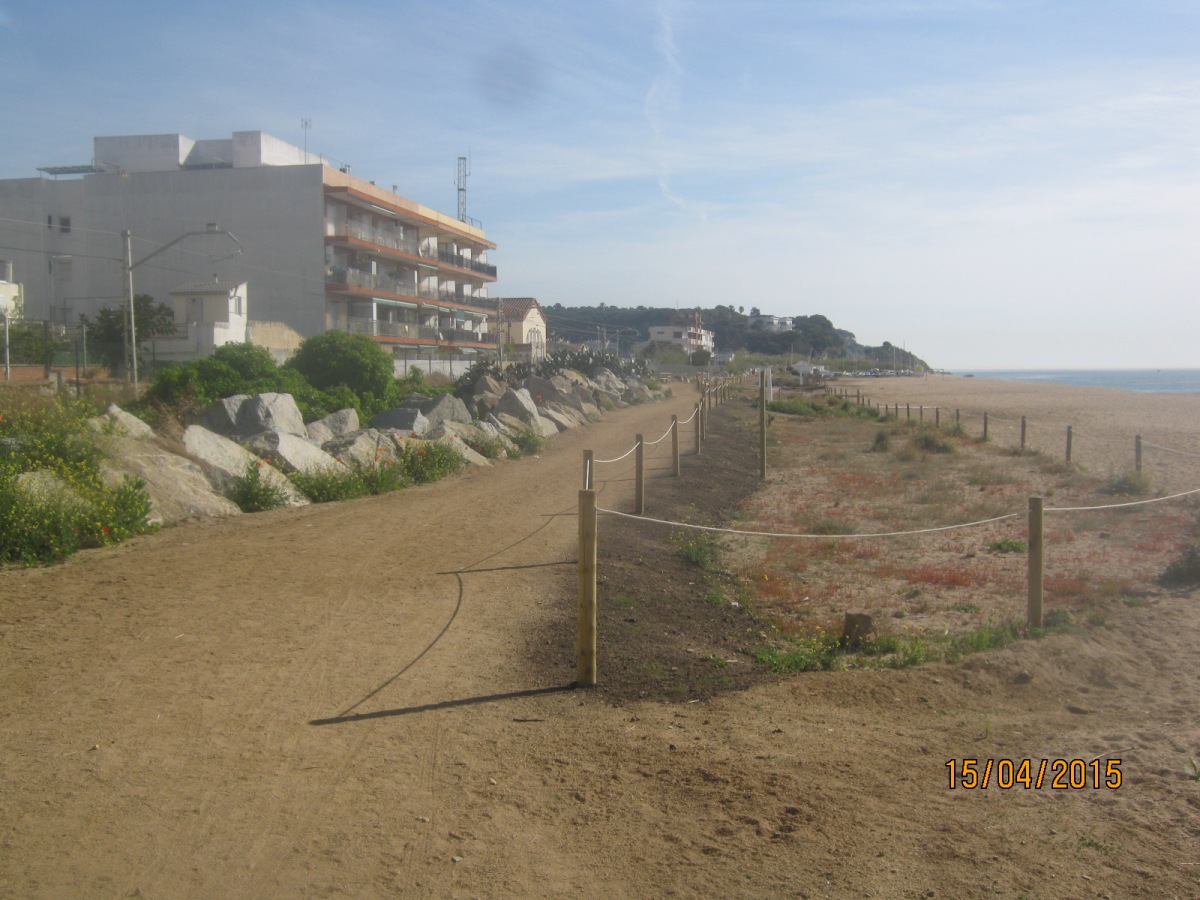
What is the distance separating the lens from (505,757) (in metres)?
5.39

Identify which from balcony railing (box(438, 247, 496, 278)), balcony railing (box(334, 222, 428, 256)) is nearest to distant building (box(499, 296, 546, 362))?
balcony railing (box(438, 247, 496, 278))

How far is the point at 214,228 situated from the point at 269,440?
31.0 metres

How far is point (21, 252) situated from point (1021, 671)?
5195 cm

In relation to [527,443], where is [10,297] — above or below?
above

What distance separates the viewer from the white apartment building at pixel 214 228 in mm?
Result: 44469

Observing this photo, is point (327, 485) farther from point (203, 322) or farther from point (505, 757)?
point (203, 322)

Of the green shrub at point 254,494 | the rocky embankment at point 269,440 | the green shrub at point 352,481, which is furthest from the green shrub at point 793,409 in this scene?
the green shrub at point 254,494

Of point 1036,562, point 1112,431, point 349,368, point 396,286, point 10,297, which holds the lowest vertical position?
point 1112,431

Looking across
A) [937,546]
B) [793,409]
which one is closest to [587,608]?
[937,546]

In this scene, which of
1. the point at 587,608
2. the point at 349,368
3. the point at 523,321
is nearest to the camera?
the point at 587,608

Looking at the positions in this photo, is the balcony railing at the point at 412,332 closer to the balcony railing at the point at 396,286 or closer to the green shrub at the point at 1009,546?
the balcony railing at the point at 396,286

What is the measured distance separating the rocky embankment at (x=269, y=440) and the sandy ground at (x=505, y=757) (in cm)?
315

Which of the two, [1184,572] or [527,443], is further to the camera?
[527,443]

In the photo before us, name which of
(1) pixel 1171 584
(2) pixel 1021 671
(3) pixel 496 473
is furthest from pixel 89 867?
(3) pixel 496 473
